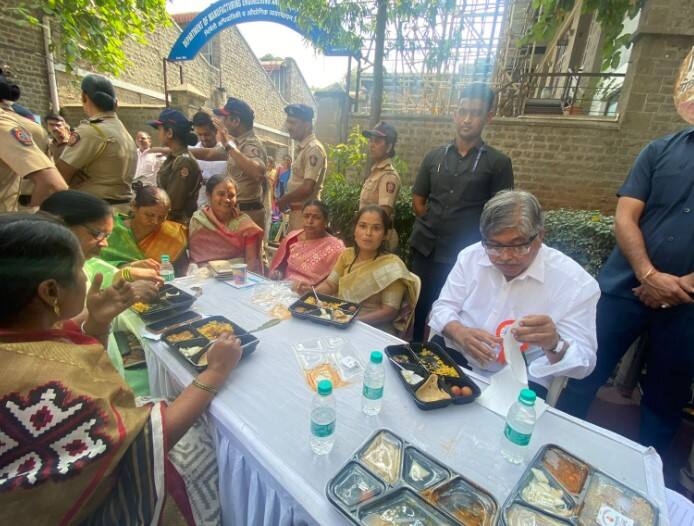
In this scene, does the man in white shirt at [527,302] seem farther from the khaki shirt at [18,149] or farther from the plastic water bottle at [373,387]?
the khaki shirt at [18,149]

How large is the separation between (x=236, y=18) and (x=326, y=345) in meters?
7.51

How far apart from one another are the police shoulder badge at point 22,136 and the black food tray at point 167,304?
1.35 m

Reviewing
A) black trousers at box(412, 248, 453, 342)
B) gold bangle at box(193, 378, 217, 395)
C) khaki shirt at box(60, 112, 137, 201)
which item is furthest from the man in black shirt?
khaki shirt at box(60, 112, 137, 201)

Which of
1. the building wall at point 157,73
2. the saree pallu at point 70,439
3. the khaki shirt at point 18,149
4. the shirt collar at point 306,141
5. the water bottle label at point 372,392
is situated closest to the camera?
the saree pallu at point 70,439

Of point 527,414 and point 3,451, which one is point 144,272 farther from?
point 527,414

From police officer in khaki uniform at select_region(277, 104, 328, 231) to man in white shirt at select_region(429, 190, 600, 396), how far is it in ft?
7.85

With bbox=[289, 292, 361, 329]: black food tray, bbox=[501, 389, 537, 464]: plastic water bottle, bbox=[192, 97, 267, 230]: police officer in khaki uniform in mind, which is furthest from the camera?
bbox=[192, 97, 267, 230]: police officer in khaki uniform

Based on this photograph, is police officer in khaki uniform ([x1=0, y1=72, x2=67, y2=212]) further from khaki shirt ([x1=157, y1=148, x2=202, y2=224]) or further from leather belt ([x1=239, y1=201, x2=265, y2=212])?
leather belt ([x1=239, y1=201, x2=265, y2=212])

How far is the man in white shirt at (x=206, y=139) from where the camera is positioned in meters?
3.77

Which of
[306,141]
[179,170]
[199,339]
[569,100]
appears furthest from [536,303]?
[569,100]

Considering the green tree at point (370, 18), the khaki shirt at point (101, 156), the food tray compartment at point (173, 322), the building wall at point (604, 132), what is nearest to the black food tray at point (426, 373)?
the food tray compartment at point (173, 322)

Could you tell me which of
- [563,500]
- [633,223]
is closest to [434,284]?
[633,223]

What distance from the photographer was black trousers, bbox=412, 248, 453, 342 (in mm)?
2822

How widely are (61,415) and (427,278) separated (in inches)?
99.6
